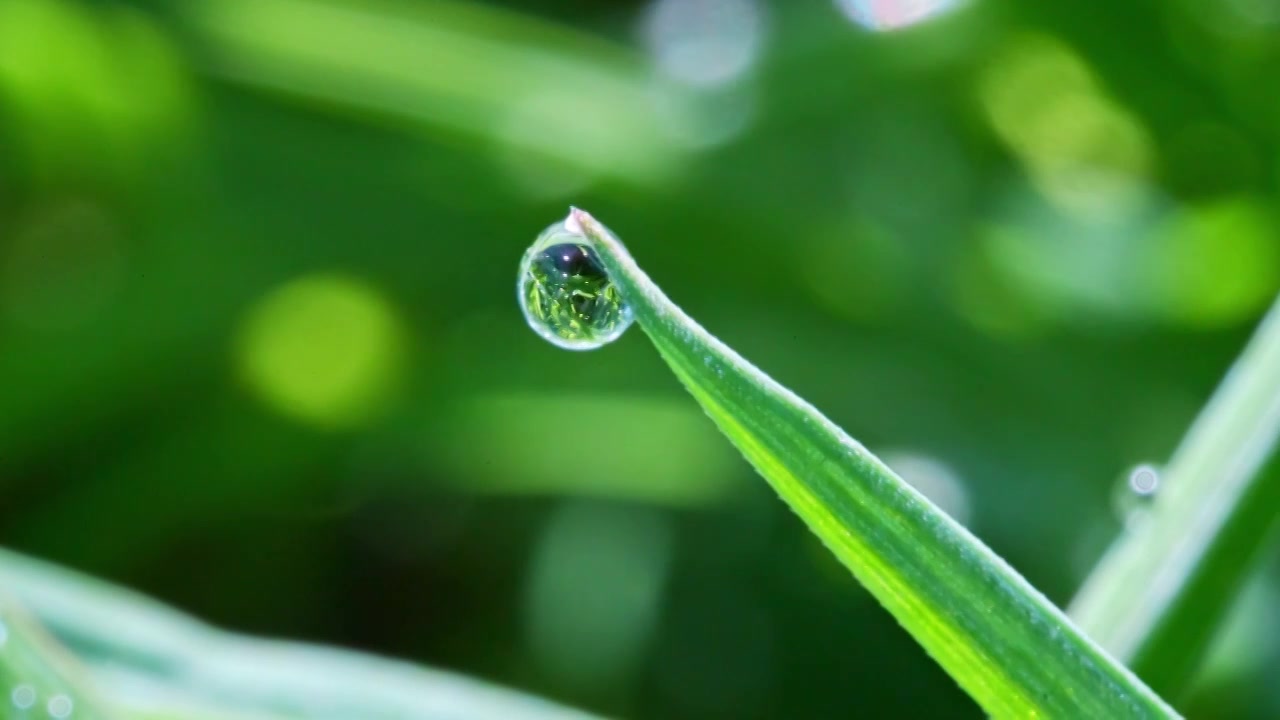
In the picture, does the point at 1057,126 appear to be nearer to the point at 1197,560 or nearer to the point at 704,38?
the point at 704,38

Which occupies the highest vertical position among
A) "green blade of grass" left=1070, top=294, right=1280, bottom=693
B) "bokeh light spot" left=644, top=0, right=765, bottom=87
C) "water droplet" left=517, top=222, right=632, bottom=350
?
"bokeh light spot" left=644, top=0, right=765, bottom=87

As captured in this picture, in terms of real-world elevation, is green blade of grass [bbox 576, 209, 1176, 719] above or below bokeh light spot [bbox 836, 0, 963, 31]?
below

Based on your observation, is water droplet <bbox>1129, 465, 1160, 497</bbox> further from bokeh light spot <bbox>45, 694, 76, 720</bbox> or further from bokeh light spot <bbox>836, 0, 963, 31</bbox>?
bokeh light spot <bbox>836, 0, 963, 31</bbox>

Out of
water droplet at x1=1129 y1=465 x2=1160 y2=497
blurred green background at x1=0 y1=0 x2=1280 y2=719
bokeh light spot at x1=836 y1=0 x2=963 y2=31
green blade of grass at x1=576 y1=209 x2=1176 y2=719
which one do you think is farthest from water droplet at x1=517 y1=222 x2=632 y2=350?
bokeh light spot at x1=836 y1=0 x2=963 y2=31

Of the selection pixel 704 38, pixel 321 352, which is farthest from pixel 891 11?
pixel 321 352

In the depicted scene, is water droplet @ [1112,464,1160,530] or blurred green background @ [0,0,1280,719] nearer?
water droplet @ [1112,464,1160,530]

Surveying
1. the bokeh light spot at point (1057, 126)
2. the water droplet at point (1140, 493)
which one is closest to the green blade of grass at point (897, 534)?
the water droplet at point (1140, 493)

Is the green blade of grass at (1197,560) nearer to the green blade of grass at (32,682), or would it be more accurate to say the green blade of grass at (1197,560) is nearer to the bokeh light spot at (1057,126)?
the green blade of grass at (32,682)
